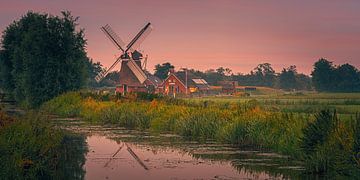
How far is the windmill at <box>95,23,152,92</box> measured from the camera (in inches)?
3226

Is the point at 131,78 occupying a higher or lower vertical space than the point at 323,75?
lower

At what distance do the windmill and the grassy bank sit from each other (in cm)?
6215

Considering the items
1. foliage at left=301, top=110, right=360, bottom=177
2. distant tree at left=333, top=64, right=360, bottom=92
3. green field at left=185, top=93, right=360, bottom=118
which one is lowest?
foliage at left=301, top=110, right=360, bottom=177

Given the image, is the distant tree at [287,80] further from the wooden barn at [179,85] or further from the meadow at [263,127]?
the meadow at [263,127]

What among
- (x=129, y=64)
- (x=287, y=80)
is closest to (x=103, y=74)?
(x=129, y=64)

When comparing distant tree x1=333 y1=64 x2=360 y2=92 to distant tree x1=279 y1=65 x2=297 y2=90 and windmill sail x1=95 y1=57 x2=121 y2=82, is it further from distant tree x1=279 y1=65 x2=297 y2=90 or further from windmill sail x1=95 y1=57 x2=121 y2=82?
windmill sail x1=95 y1=57 x2=121 y2=82

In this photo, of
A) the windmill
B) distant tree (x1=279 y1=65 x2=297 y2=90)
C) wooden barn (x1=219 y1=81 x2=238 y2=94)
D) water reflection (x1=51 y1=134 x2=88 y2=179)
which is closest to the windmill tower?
the windmill

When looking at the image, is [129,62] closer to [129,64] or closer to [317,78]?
[129,64]

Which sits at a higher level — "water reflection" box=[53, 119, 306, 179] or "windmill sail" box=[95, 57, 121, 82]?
"windmill sail" box=[95, 57, 121, 82]

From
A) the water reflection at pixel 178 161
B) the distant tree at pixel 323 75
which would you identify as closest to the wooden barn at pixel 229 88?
the distant tree at pixel 323 75

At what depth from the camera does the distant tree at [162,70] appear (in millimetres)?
138087

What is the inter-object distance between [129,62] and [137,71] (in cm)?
211

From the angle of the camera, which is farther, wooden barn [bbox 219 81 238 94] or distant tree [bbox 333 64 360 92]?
distant tree [bbox 333 64 360 92]

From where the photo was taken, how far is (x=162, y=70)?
140m
